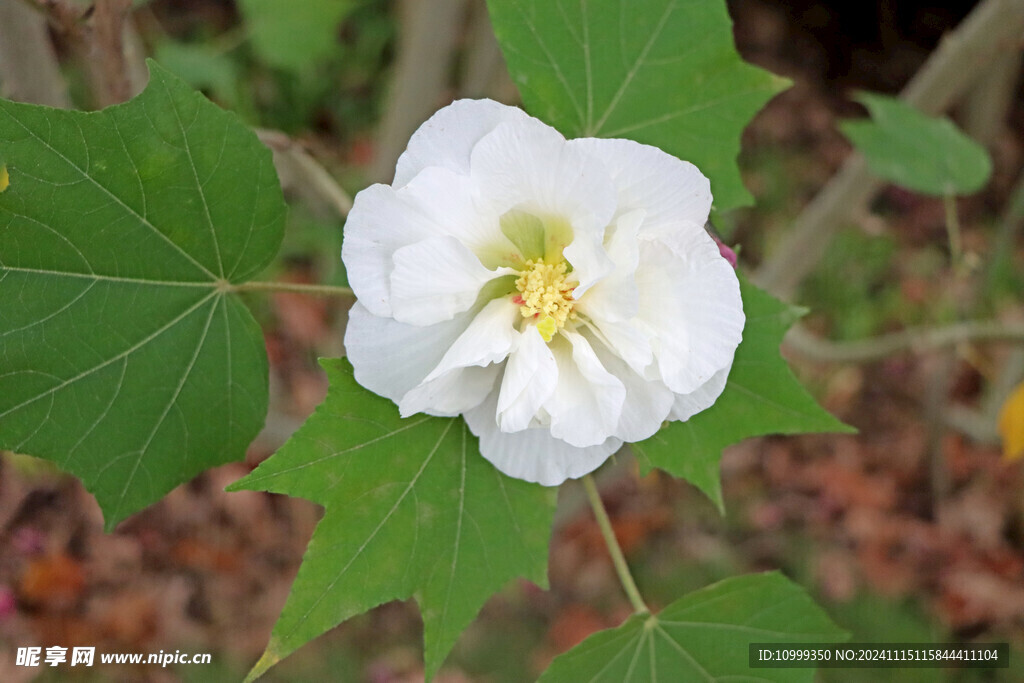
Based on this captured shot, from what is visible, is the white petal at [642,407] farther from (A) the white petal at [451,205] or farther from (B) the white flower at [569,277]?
(A) the white petal at [451,205]

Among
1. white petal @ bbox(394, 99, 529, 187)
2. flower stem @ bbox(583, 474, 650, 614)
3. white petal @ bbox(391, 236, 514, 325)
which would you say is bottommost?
flower stem @ bbox(583, 474, 650, 614)

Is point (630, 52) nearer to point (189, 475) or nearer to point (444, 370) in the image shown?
point (444, 370)

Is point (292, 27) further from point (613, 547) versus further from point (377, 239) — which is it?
point (613, 547)

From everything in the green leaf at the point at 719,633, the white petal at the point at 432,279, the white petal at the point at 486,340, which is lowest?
the green leaf at the point at 719,633

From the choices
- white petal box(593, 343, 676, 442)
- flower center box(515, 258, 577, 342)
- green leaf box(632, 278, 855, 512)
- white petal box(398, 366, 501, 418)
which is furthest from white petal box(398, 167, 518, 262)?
green leaf box(632, 278, 855, 512)

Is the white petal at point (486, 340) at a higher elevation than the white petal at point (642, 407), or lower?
higher

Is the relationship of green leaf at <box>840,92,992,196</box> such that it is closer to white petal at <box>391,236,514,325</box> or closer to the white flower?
the white flower

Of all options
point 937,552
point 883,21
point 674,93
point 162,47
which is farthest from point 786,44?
point 674,93

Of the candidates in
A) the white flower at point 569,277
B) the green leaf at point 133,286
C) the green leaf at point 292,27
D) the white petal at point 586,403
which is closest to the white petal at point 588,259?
the white flower at point 569,277
